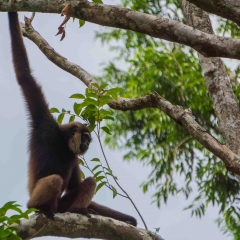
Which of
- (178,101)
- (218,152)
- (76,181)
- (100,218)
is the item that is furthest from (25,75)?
(178,101)

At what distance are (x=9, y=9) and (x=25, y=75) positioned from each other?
2837 millimetres

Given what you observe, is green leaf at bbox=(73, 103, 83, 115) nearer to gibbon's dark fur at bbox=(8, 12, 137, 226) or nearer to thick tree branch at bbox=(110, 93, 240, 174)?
thick tree branch at bbox=(110, 93, 240, 174)

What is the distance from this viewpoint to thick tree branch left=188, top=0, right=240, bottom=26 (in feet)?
14.7

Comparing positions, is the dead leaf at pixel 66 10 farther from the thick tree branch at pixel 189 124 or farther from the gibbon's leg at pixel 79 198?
the gibbon's leg at pixel 79 198

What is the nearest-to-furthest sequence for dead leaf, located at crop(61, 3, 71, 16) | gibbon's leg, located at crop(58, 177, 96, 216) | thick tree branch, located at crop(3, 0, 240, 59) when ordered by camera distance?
thick tree branch, located at crop(3, 0, 240, 59)
dead leaf, located at crop(61, 3, 71, 16)
gibbon's leg, located at crop(58, 177, 96, 216)

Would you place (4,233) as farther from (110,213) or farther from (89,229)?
(110,213)

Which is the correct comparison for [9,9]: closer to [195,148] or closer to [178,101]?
[178,101]

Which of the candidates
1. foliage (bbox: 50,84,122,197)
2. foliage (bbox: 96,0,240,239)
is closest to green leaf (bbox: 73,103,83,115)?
foliage (bbox: 50,84,122,197)

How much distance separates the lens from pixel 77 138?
350 inches

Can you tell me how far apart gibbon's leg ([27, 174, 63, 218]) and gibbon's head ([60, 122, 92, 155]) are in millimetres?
1038

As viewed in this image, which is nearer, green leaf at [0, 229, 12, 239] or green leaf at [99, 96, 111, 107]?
green leaf at [0, 229, 12, 239]

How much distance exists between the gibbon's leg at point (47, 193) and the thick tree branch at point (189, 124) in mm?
1896

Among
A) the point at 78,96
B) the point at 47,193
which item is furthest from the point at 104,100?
the point at 47,193

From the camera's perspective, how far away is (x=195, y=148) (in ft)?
67.4
